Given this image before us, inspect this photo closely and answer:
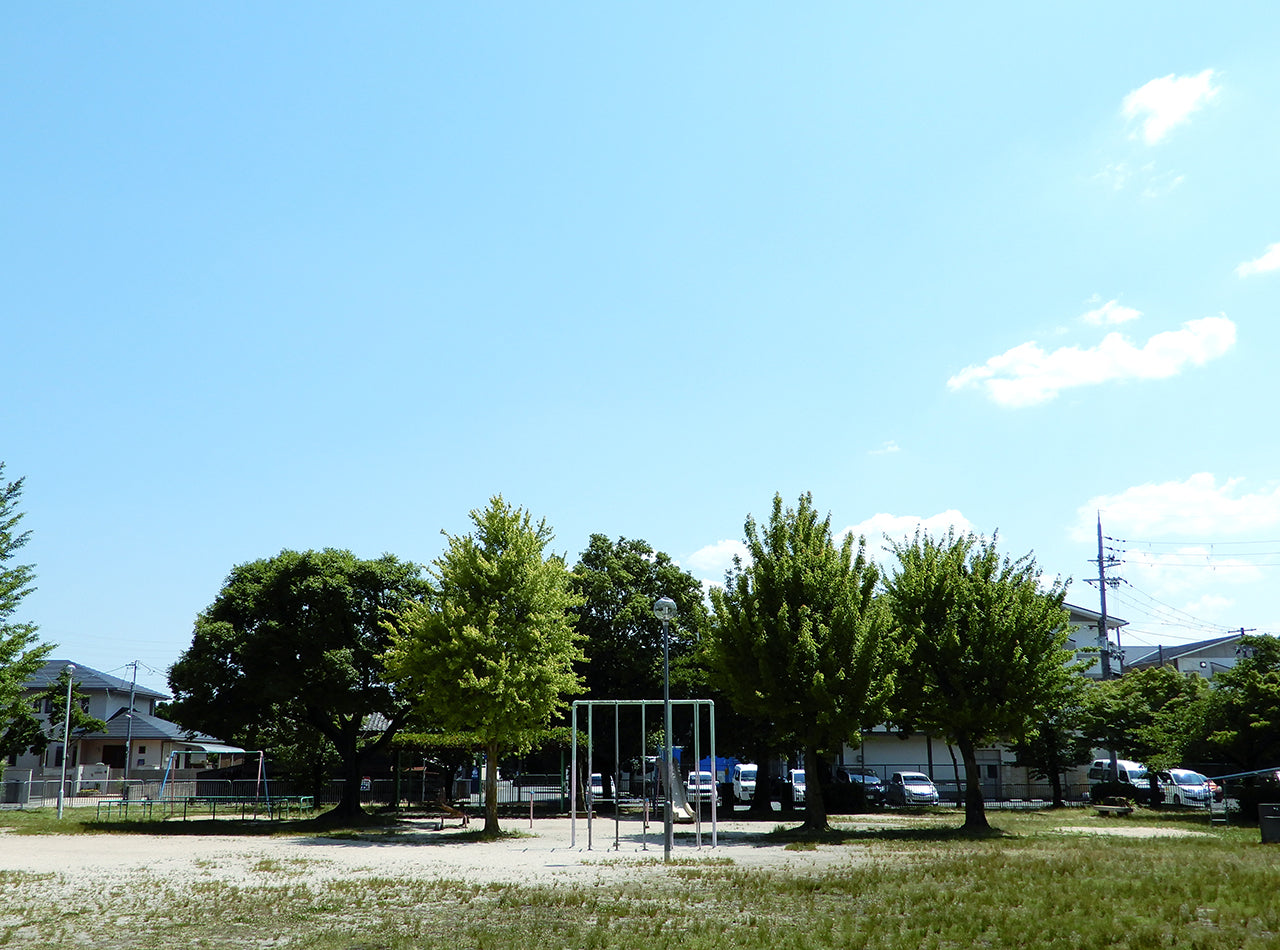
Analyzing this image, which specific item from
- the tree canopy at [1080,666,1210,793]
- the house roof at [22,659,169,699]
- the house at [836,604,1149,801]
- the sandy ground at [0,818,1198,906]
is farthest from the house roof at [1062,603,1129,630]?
the house roof at [22,659,169,699]

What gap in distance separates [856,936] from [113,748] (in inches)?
2679

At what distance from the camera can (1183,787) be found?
39938mm

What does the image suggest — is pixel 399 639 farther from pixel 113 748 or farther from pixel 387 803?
pixel 113 748

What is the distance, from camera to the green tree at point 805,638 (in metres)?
26.8

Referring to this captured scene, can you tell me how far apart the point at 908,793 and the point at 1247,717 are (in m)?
15.3

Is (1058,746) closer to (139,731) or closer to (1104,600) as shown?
(1104,600)

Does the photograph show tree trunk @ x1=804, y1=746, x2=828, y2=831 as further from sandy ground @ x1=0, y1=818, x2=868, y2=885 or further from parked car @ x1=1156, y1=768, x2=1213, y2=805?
parked car @ x1=1156, y1=768, x2=1213, y2=805

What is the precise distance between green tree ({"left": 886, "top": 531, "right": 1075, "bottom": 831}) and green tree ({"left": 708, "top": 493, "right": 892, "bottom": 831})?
1.50m

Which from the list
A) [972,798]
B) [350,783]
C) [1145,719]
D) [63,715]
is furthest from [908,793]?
[63,715]

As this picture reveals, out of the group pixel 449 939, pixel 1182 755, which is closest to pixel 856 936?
pixel 449 939

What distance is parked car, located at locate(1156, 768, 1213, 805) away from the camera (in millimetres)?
39281

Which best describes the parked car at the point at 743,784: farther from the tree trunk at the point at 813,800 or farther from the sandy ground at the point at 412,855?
the tree trunk at the point at 813,800

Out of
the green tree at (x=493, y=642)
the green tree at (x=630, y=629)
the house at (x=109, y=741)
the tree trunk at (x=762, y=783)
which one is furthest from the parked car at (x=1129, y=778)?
the house at (x=109, y=741)

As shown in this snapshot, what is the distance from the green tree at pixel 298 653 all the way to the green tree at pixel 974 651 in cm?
1569
